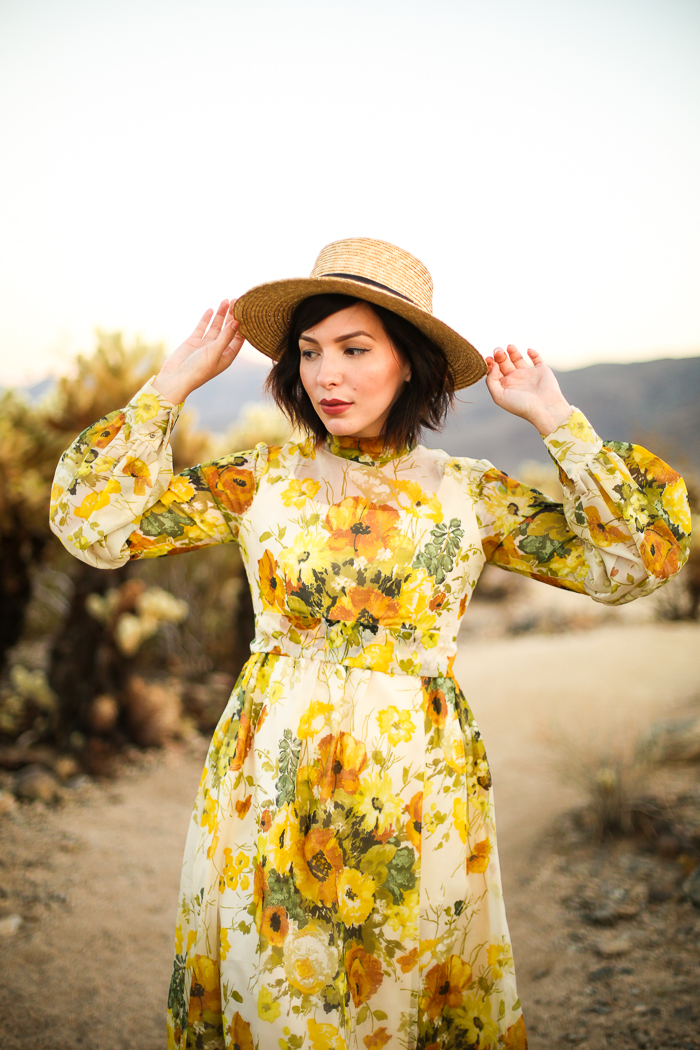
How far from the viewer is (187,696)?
4.38m

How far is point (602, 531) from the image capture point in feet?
4.05

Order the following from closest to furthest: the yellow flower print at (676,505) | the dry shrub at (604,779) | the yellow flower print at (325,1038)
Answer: the yellow flower print at (325,1038) < the yellow flower print at (676,505) < the dry shrub at (604,779)

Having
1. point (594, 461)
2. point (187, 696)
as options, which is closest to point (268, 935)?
point (594, 461)

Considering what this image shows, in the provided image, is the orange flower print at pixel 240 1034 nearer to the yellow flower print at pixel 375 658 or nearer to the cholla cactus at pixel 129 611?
the yellow flower print at pixel 375 658

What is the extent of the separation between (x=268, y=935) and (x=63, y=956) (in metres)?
1.60

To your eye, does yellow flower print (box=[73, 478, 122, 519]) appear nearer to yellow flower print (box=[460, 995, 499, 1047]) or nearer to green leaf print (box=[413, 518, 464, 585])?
green leaf print (box=[413, 518, 464, 585])

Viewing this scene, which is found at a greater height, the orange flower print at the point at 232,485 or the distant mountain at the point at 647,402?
the distant mountain at the point at 647,402

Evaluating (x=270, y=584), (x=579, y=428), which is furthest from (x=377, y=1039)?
(x=579, y=428)

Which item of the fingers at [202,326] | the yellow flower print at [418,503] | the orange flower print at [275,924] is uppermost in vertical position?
the fingers at [202,326]

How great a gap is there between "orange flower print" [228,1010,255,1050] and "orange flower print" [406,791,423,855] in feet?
1.45

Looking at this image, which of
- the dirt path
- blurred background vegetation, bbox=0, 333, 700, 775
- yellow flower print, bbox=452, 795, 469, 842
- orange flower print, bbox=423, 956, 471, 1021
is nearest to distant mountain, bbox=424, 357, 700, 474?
the dirt path

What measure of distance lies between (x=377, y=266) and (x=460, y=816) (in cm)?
110

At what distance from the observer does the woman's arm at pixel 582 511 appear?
1.22 meters

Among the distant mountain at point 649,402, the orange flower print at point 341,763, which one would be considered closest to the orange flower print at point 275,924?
the orange flower print at point 341,763
